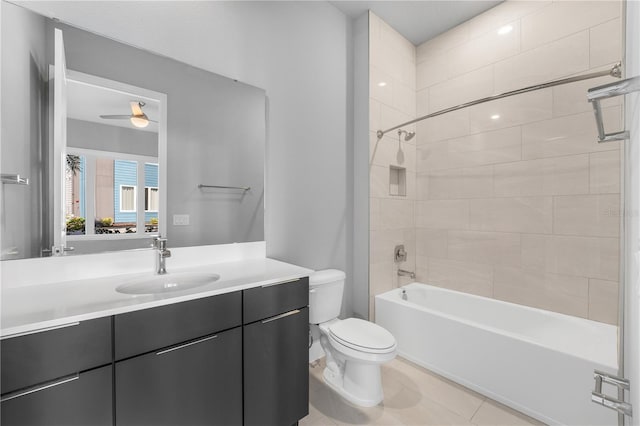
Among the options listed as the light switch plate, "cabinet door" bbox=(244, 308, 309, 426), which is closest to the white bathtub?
"cabinet door" bbox=(244, 308, 309, 426)

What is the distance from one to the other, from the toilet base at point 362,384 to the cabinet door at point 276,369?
15.7 inches

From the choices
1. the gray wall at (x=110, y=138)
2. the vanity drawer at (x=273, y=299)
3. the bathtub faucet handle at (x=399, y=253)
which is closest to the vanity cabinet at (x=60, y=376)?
the vanity drawer at (x=273, y=299)

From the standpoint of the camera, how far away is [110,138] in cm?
141

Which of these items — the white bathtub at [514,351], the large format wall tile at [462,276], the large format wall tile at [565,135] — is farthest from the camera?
the large format wall tile at [462,276]

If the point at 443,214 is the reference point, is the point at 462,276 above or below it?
below

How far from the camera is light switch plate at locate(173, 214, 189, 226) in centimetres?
159

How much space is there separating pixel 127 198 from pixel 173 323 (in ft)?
2.53

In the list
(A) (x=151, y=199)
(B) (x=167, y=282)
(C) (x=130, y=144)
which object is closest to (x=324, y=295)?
(B) (x=167, y=282)

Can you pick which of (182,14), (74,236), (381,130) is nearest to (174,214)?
(74,236)

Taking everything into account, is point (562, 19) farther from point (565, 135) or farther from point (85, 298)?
point (85, 298)

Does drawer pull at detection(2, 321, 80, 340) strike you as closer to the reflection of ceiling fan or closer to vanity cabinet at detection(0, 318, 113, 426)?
vanity cabinet at detection(0, 318, 113, 426)

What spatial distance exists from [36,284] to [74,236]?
236 millimetres

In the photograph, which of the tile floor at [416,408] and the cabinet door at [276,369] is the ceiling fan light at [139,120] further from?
the tile floor at [416,408]

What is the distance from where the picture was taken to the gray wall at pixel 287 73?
1498mm
